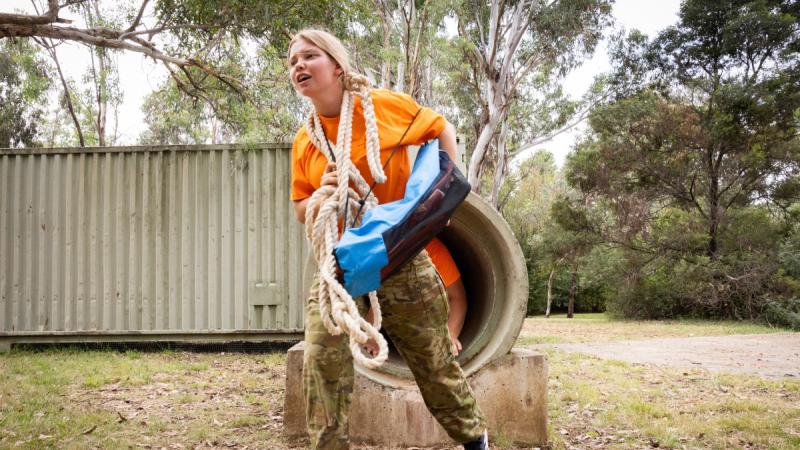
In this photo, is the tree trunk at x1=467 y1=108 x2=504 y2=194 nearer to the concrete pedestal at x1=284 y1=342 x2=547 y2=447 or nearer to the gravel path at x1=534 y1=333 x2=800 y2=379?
the gravel path at x1=534 y1=333 x2=800 y2=379

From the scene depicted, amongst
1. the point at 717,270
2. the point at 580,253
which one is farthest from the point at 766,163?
the point at 580,253

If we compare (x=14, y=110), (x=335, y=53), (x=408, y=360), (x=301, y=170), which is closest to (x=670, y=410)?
(x=408, y=360)

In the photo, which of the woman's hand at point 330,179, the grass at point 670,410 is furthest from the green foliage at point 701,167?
the woman's hand at point 330,179

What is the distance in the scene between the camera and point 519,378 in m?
3.29

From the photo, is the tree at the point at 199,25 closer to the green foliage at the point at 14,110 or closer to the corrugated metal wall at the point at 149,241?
the corrugated metal wall at the point at 149,241

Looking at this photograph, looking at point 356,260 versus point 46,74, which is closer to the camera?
point 356,260

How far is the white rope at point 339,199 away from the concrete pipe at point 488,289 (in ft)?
3.61

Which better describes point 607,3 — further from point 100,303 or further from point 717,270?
point 100,303

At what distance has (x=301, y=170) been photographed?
219cm

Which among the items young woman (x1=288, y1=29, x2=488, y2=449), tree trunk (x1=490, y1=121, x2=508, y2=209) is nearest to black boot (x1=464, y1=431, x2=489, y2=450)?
young woman (x1=288, y1=29, x2=488, y2=449)

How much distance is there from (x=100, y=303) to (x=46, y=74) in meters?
11.3

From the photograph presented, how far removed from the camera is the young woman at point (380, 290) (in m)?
1.92

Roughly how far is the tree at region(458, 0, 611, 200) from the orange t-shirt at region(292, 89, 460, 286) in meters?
14.6

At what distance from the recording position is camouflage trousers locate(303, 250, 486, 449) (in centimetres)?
191
